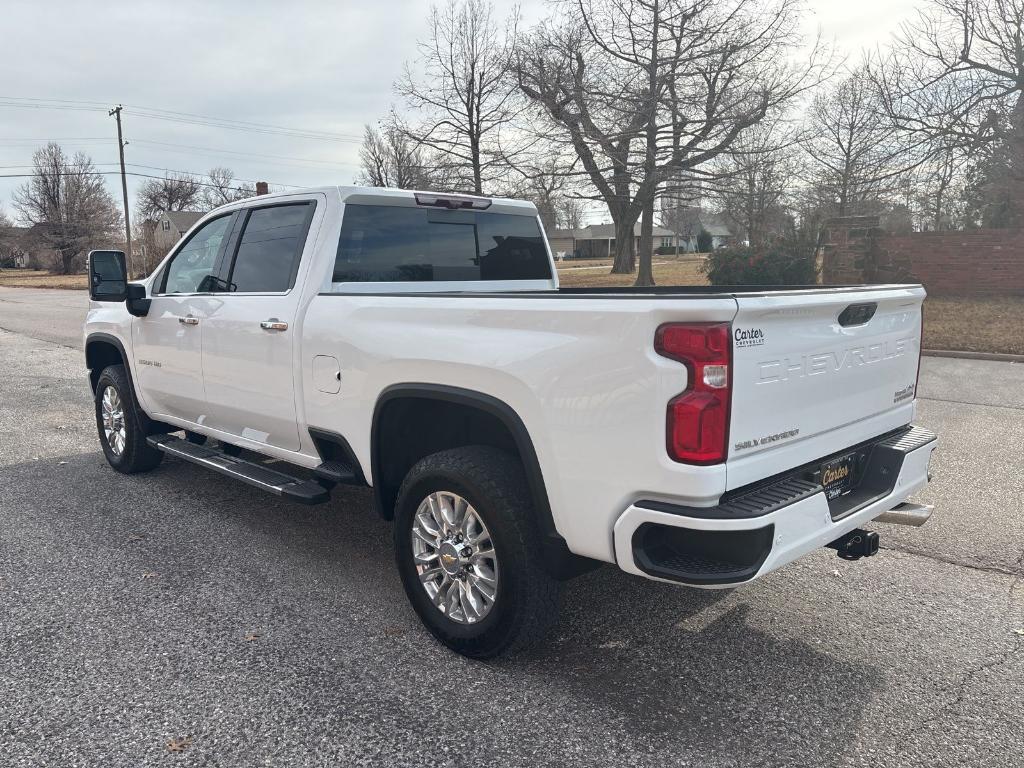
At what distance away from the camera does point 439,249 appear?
4.64 meters

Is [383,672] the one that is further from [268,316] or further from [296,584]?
[268,316]

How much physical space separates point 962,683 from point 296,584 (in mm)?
3056

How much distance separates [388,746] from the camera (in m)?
2.71

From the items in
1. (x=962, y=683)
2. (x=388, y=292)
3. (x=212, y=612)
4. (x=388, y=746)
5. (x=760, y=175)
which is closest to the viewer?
(x=388, y=746)

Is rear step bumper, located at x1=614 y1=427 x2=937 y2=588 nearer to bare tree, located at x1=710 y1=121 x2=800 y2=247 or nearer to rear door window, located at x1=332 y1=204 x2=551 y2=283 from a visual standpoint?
rear door window, located at x1=332 y1=204 x2=551 y2=283

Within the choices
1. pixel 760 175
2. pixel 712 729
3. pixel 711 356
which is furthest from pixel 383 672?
pixel 760 175

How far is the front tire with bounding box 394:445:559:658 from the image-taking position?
3057 mm

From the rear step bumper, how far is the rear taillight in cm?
21

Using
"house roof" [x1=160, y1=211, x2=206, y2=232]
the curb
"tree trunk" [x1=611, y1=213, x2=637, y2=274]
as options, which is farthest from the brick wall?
"house roof" [x1=160, y1=211, x2=206, y2=232]

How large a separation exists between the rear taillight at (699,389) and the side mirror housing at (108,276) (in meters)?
4.27

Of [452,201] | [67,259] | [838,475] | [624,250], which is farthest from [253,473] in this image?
[67,259]

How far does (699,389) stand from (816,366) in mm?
653

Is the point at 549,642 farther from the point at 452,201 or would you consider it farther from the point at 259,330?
the point at 452,201

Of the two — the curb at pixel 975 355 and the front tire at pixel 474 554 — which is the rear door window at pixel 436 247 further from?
the curb at pixel 975 355
